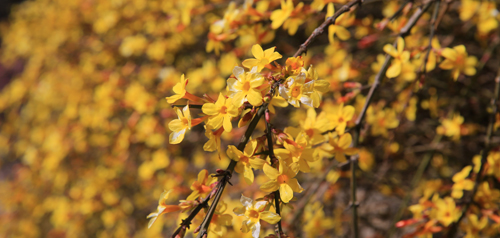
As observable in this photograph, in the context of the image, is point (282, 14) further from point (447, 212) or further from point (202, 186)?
point (447, 212)

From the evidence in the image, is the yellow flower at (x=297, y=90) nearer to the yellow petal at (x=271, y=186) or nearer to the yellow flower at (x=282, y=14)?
the yellow petal at (x=271, y=186)

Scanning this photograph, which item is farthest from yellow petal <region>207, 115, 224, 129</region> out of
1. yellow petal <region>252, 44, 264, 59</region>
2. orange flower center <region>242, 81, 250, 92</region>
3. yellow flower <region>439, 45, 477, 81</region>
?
yellow flower <region>439, 45, 477, 81</region>

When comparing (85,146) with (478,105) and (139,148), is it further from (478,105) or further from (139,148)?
(478,105)

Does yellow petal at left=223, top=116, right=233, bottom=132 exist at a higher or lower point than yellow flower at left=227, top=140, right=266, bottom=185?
higher

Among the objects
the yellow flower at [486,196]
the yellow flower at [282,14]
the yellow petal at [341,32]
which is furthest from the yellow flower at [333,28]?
the yellow flower at [486,196]

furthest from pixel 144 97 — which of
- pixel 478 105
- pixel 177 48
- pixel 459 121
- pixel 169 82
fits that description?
pixel 478 105

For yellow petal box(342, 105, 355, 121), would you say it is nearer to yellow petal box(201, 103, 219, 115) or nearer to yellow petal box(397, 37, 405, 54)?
yellow petal box(397, 37, 405, 54)
